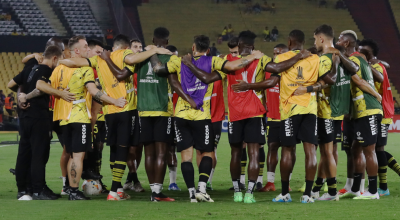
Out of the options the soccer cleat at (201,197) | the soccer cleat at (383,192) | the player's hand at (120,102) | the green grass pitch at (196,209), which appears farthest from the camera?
the soccer cleat at (383,192)

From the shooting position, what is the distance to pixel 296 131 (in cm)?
710

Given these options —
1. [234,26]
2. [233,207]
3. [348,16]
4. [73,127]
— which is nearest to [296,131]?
[233,207]

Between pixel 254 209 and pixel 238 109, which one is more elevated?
pixel 238 109

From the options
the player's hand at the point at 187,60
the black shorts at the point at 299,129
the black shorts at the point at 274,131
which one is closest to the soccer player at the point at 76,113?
the player's hand at the point at 187,60

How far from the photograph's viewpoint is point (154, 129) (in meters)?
7.54

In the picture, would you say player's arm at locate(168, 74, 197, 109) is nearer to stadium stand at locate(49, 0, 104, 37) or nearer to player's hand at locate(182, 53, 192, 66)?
player's hand at locate(182, 53, 192, 66)

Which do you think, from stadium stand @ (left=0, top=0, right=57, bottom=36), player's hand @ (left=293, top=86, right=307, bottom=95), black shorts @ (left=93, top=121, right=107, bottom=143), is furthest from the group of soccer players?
stadium stand @ (left=0, top=0, right=57, bottom=36)

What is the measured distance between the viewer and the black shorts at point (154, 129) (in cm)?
750

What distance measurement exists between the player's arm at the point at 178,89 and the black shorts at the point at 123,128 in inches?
32.5

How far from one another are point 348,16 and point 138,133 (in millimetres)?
34623

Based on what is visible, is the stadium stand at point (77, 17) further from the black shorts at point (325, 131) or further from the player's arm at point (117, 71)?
the black shorts at point (325, 131)

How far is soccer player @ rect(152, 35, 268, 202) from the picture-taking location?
7.26 m

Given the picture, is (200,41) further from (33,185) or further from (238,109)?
(33,185)

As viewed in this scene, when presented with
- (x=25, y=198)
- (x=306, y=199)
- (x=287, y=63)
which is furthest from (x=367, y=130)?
(x=25, y=198)
